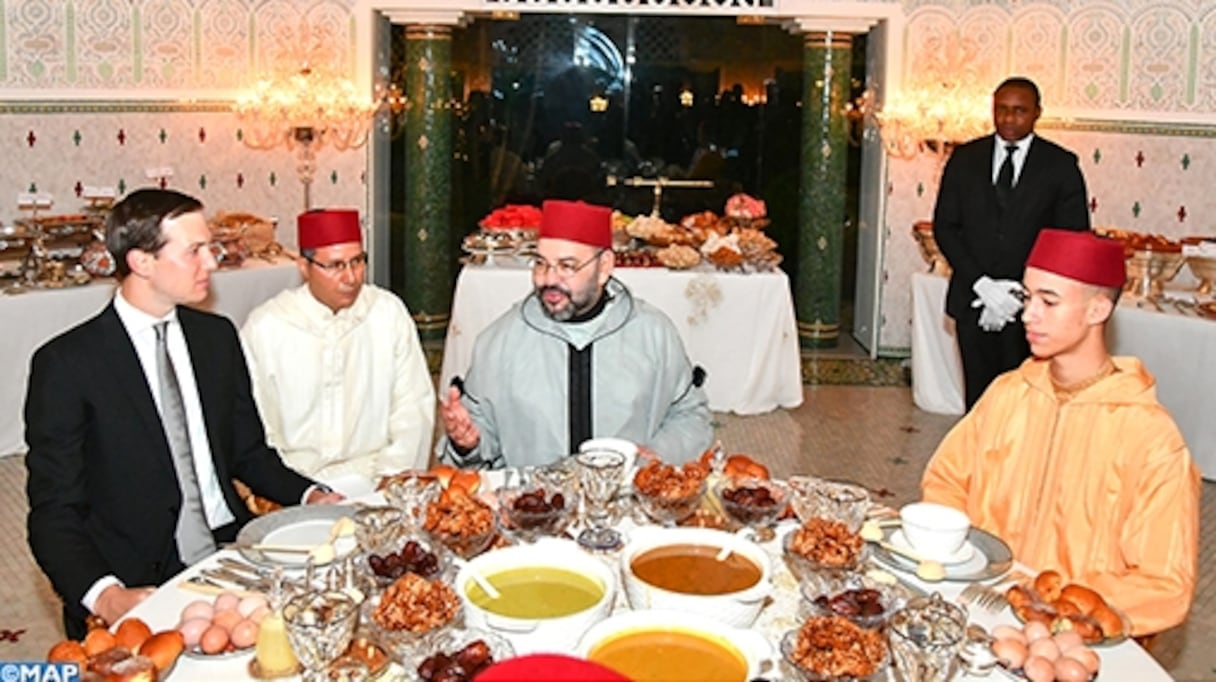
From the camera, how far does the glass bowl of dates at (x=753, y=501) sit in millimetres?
2727

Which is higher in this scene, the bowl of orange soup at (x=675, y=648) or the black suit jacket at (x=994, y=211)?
the black suit jacket at (x=994, y=211)

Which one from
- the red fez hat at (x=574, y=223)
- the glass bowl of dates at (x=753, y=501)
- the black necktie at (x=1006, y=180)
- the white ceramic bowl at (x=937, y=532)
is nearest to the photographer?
the white ceramic bowl at (x=937, y=532)

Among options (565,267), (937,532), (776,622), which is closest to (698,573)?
(776,622)

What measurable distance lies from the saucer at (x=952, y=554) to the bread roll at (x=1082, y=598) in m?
0.22

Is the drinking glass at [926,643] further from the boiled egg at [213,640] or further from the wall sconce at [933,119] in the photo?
the wall sconce at [933,119]

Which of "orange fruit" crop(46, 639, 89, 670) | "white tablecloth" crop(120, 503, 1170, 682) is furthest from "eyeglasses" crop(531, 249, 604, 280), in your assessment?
"orange fruit" crop(46, 639, 89, 670)

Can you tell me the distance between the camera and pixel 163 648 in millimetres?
2123

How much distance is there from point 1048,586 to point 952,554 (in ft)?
0.67

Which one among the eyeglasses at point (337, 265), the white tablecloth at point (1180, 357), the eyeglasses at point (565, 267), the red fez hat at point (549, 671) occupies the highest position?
the eyeglasses at point (565, 267)

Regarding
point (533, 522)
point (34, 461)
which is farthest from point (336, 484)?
point (533, 522)

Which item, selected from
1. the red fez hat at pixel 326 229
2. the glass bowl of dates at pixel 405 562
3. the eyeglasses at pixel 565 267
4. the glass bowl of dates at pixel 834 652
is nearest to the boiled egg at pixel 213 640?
the glass bowl of dates at pixel 405 562

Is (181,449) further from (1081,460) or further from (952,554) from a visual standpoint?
(1081,460)

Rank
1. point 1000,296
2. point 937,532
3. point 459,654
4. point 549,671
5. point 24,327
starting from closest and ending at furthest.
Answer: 1. point 549,671
2. point 459,654
3. point 937,532
4. point 1000,296
5. point 24,327

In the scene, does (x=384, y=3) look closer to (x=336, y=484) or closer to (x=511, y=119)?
(x=511, y=119)
